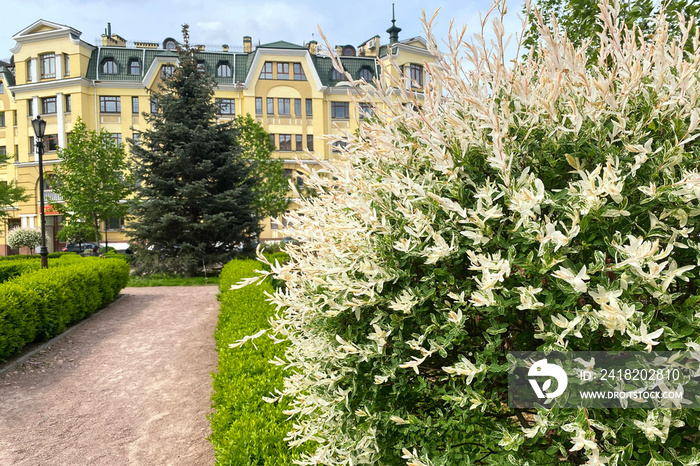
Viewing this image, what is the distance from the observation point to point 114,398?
18.5ft

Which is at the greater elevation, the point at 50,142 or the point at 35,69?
the point at 35,69

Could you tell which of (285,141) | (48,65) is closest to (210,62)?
(285,141)

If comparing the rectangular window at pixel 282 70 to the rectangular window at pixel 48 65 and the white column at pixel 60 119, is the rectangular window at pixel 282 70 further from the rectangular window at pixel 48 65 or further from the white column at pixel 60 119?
the rectangular window at pixel 48 65

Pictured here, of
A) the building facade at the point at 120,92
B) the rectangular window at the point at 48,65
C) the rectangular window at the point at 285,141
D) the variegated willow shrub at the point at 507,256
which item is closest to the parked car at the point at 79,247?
the building facade at the point at 120,92

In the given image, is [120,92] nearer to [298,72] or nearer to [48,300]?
[298,72]

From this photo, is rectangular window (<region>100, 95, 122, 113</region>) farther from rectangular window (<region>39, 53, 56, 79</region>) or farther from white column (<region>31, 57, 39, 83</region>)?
white column (<region>31, 57, 39, 83</region>)

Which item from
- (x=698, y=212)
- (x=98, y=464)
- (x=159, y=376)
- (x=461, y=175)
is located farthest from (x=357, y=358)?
(x=159, y=376)

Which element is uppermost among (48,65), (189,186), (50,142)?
(48,65)

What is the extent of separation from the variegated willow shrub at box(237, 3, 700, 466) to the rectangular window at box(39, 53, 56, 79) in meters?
39.2

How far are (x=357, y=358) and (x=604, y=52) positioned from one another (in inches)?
62.5

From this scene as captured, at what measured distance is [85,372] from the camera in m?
6.60

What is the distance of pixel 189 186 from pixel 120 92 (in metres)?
22.2

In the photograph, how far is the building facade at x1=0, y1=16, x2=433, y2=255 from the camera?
32125mm

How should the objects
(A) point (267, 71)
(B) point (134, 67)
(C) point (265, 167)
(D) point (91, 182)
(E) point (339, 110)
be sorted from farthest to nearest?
(E) point (339, 110)
(A) point (267, 71)
(B) point (134, 67)
(C) point (265, 167)
(D) point (91, 182)
